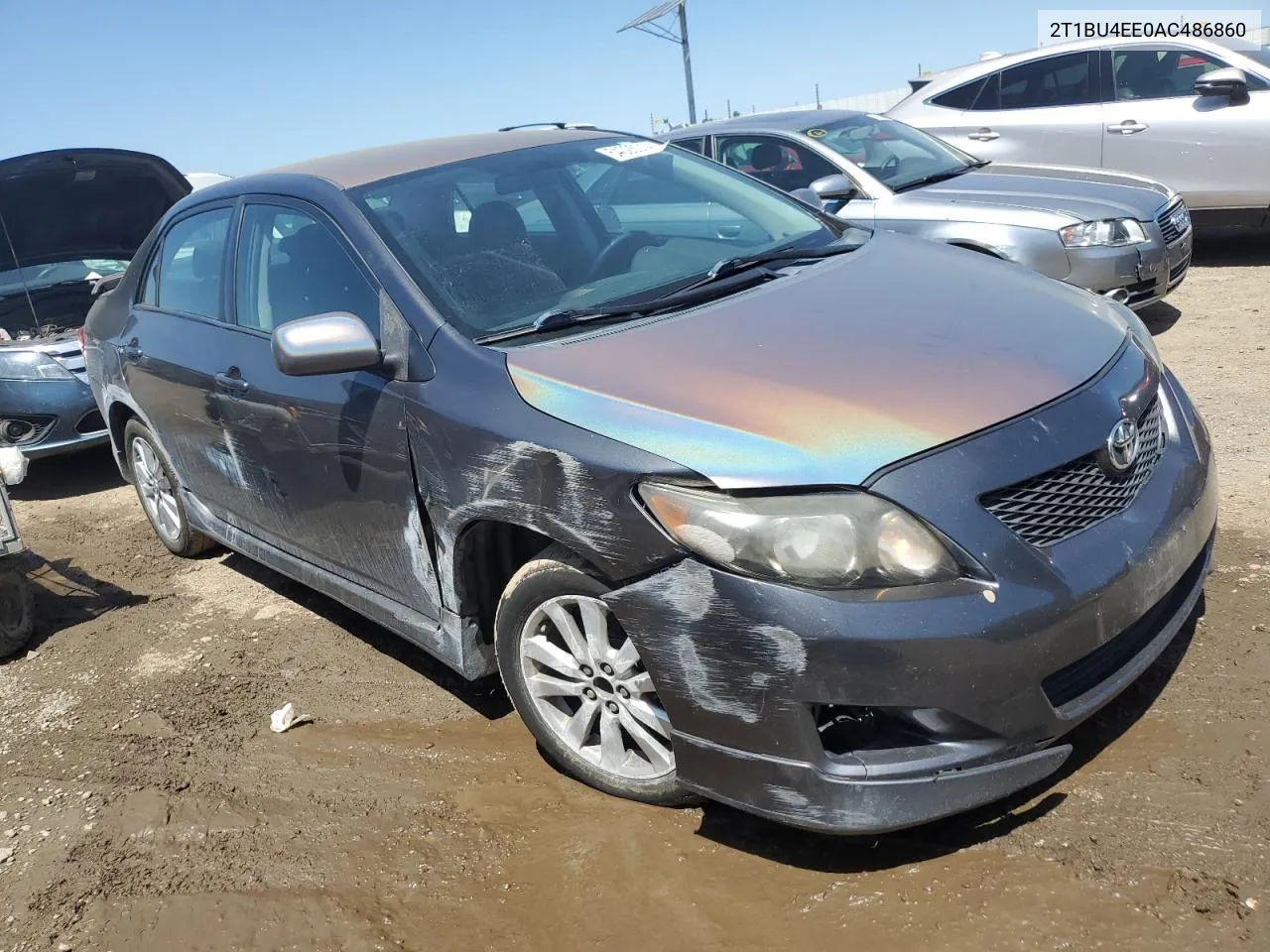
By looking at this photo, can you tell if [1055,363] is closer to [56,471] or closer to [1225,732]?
[1225,732]

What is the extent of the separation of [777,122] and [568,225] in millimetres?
4546

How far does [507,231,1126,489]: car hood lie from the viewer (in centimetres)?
229

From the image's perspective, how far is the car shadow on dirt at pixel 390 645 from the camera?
11.7 ft

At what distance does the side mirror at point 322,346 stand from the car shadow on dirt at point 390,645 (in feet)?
4.11

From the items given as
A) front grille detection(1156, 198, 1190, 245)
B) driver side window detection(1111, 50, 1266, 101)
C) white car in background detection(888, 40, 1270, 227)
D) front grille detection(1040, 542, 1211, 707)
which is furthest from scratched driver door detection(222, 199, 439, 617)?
driver side window detection(1111, 50, 1266, 101)

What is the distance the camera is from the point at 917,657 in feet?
7.09

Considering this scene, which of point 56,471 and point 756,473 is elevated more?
point 756,473

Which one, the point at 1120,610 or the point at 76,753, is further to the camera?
the point at 76,753

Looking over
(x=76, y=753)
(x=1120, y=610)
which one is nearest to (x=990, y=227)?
(x=1120, y=610)

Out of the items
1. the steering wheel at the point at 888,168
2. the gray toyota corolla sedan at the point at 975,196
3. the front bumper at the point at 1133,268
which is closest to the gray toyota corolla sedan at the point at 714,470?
the gray toyota corolla sedan at the point at 975,196

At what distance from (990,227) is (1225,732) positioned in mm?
4229

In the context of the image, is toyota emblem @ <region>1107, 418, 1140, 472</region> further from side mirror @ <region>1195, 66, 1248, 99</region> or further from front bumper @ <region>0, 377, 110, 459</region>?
side mirror @ <region>1195, 66, 1248, 99</region>

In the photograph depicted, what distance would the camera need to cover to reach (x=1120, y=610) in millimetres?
2361

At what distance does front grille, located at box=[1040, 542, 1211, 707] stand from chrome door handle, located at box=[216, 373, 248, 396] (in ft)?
9.10
